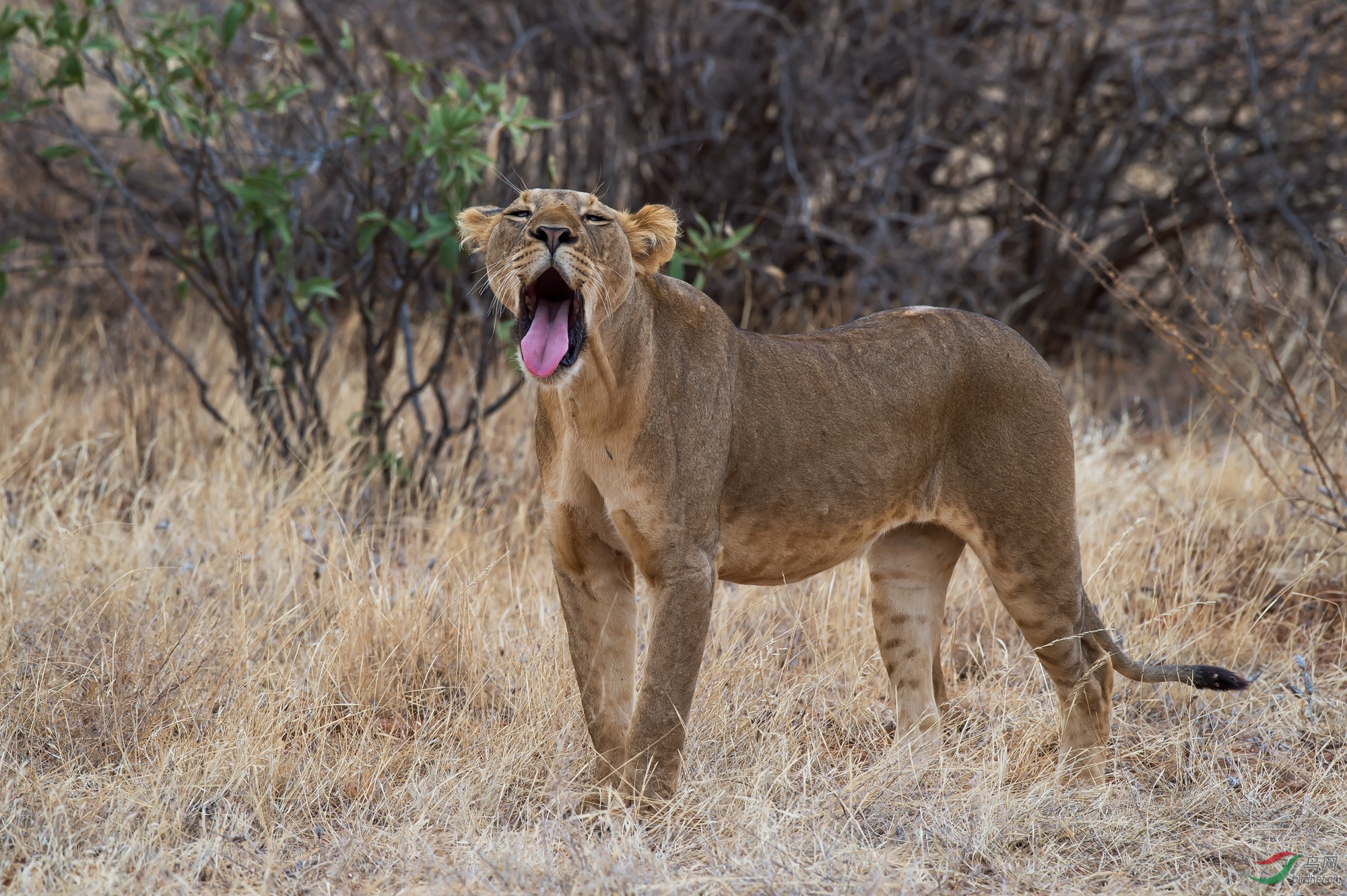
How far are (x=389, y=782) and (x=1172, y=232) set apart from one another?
23.0ft

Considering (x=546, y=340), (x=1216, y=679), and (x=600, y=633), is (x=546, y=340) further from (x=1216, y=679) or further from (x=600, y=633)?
(x=1216, y=679)

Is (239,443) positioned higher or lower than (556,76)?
lower

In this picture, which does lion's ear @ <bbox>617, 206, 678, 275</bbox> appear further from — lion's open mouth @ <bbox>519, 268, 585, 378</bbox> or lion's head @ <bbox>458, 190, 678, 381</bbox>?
lion's open mouth @ <bbox>519, 268, 585, 378</bbox>

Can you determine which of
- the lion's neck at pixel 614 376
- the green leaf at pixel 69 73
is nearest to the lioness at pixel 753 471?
the lion's neck at pixel 614 376

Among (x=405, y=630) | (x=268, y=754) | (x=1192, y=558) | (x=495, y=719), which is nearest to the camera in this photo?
(x=268, y=754)

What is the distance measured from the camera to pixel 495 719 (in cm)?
387

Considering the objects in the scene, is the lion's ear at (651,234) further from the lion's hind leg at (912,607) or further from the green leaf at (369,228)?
the green leaf at (369,228)

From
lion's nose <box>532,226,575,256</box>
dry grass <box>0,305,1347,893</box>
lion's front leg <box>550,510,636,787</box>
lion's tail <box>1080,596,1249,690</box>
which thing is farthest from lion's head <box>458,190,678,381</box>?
lion's tail <box>1080,596,1249,690</box>

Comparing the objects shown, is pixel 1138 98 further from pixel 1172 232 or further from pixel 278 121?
pixel 278 121

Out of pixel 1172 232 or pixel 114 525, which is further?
pixel 1172 232

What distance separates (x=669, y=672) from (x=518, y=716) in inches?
32.4

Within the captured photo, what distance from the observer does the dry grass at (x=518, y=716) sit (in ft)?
10.3

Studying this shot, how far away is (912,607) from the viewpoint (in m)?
4.01

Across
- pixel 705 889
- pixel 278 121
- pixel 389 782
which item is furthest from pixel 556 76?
pixel 705 889
